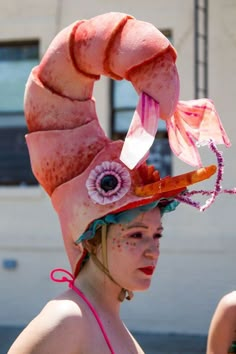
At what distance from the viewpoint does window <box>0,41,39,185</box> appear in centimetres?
877

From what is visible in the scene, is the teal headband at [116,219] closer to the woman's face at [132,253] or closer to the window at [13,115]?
the woman's face at [132,253]

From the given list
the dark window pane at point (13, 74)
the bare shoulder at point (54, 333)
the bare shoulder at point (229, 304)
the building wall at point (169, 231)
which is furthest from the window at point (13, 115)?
the bare shoulder at point (54, 333)

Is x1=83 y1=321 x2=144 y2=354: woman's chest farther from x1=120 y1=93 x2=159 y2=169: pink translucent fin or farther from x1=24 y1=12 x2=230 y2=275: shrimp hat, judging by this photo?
x1=120 y1=93 x2=159 y2=169: pink translucent fin

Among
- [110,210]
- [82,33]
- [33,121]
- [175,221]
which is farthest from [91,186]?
[175,221]

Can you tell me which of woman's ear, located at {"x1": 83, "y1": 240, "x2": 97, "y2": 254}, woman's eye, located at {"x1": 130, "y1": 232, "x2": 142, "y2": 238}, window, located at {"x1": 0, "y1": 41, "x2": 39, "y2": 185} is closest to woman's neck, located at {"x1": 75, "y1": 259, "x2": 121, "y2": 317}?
woman's ear, located at {"x1": 83, "y1": 240, "x2": 97, "y2": 254}

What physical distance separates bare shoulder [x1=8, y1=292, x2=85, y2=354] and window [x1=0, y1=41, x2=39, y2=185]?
260 inches

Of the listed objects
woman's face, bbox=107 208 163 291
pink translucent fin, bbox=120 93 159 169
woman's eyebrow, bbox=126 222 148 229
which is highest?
pink translucent fin, bbox=120 93 159 169

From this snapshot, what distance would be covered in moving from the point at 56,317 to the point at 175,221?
599 centimetres

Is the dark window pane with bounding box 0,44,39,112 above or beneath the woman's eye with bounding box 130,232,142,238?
beneath

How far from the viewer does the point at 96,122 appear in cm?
245

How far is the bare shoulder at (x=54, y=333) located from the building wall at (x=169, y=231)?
5.49m

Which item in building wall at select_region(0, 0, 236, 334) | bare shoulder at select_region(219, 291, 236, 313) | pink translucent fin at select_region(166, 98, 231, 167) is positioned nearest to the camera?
pink translucent fin at select_region(166, 98, 231, 167)

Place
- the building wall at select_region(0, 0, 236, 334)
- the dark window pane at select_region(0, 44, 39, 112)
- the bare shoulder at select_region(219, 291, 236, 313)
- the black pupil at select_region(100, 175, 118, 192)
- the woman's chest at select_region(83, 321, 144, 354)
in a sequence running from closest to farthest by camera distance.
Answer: the woman's chest at select_region(83, 321, 144, 354)
the black pupil at select_region(100, 175, 118, 192)
the bare shoulder at select_region(219, 291, 236, 313)
the building wall at select_region(0, 0, 236, 334)
the dark window pane at select_region(0, 44, 39, 112)

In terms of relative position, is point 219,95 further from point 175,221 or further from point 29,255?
point 29,255
